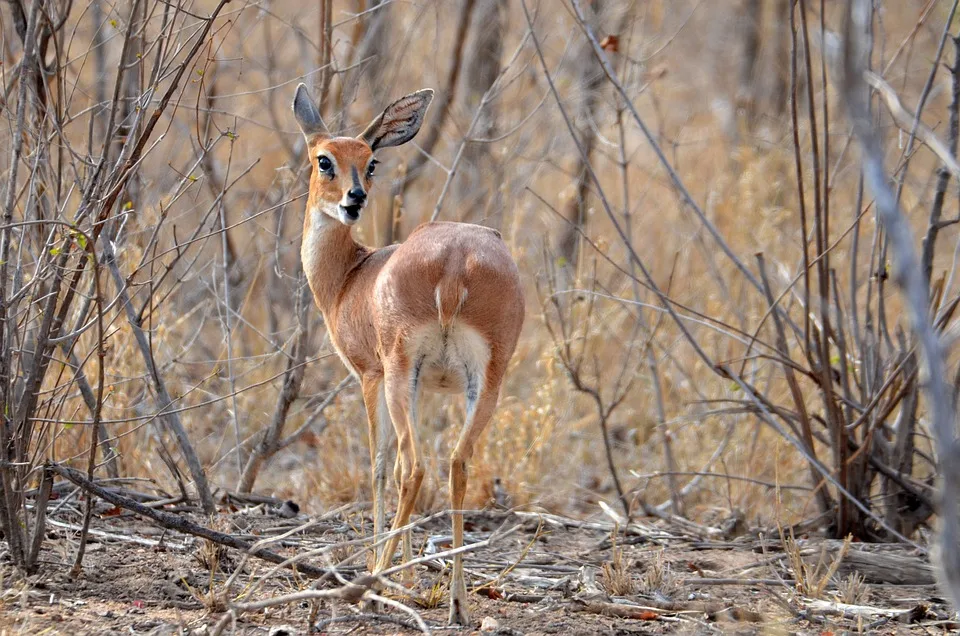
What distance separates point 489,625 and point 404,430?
32.2 inches

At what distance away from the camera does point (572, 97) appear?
8438 millimetres

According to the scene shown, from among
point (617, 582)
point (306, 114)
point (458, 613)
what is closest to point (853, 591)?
point (617, 582)

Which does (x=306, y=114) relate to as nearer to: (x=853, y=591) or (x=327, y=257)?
(x=327, y=257)

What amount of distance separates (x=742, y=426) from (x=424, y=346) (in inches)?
151

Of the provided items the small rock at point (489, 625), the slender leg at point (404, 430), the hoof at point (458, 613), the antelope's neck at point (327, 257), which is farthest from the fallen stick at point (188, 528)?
the antelope's neck at point (327, 257)

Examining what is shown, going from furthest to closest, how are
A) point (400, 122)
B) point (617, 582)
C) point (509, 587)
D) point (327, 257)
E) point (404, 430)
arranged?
point (400, 122), point (327, 257), point (509, 587), point (617, 582), point (404, 430)

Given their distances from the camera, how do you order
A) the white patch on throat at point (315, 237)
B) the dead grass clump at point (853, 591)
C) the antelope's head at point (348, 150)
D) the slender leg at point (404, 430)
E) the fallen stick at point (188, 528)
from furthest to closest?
1. the white patch on throat at point (315, 237)
2. the antelope's head at point (348, 150)
3. the dead grass clump at point (853, 591)
4. the slender leg at point (404, 430)
5. the fallen stick at point (188, 528)

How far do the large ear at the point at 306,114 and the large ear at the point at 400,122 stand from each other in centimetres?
23

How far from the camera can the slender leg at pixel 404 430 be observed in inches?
157

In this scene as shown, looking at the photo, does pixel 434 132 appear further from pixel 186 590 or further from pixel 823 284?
pixel 186 590

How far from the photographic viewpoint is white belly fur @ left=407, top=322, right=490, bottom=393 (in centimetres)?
400

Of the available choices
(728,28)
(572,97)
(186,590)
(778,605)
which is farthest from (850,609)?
(728,28)

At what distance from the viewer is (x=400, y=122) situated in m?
5.14

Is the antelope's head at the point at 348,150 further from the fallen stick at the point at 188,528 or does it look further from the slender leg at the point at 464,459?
the fallen stick at the point at 188,528
